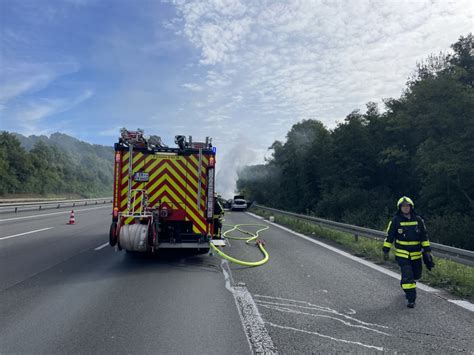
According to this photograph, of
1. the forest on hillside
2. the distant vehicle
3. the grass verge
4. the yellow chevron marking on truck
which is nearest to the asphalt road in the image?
the grass verge

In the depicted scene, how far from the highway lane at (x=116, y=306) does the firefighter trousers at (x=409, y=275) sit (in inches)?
99.8

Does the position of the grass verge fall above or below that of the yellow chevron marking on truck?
below

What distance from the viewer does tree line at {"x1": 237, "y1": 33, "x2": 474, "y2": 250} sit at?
A: 1931cm

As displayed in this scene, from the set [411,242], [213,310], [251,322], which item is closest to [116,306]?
[213,310]

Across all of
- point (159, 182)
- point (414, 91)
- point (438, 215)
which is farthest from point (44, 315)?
point (414, 91)

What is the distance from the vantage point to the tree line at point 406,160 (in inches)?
760

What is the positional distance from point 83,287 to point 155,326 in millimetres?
2356

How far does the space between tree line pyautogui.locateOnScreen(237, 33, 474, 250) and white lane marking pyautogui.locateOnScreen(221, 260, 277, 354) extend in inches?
601

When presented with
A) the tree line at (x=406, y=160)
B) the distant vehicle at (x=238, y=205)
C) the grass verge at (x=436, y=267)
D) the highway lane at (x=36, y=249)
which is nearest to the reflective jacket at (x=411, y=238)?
the grass verge at (x=436, y=267)

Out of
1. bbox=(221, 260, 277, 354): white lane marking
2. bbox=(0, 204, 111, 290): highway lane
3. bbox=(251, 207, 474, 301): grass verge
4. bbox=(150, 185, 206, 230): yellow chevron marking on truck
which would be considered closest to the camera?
bbox=(221, 260, 277, 354): white lane marking

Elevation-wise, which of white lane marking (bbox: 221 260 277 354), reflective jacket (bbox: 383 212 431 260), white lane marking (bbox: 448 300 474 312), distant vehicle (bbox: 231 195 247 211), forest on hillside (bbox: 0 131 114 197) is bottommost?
white lane marking (bbox: 448 300 474 312)

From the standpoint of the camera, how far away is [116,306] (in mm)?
5059

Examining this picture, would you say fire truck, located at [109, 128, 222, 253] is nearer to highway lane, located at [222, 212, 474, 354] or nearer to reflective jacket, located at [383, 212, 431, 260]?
highway lane, located at [222, 212, 474, 354]

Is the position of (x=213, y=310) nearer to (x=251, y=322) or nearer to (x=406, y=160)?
(x=251, y=322)
